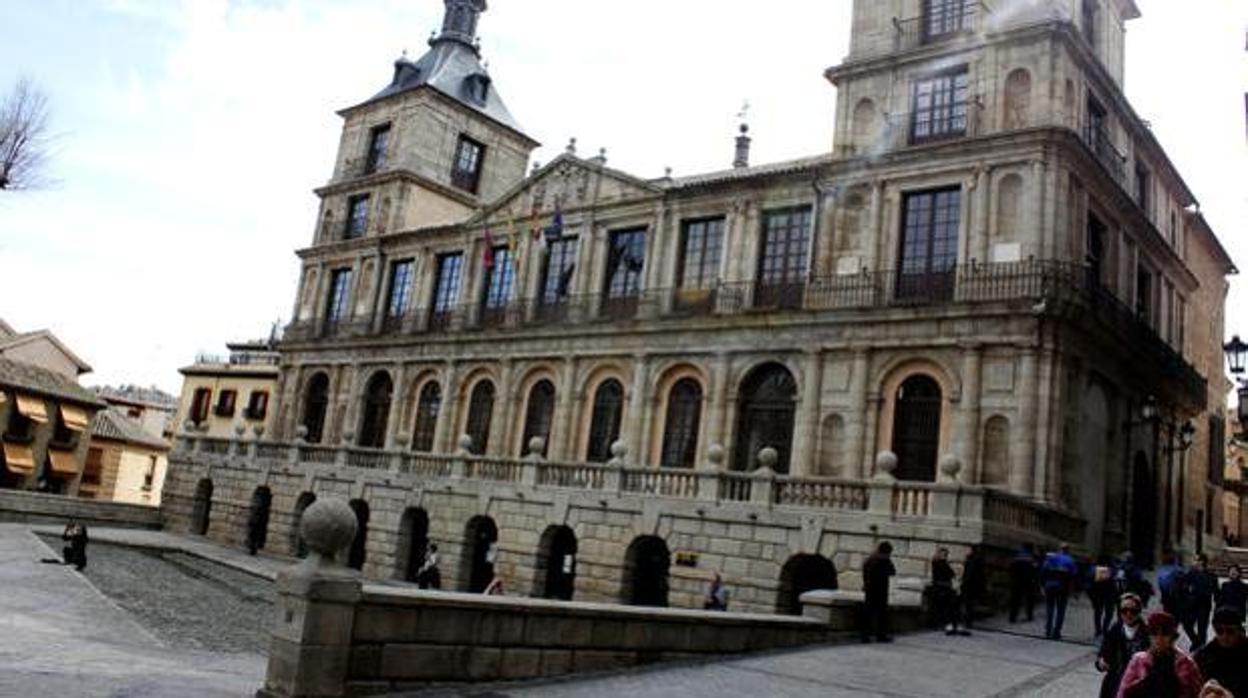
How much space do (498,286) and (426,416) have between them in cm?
503

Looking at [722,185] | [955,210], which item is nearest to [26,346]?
[722,185]

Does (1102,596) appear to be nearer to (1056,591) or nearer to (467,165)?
(1056,591)

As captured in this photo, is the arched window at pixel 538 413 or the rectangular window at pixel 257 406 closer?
the arched window at pixel 538 413

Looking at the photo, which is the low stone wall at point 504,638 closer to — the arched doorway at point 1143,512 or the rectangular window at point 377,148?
the arched doorway at point 1143,512

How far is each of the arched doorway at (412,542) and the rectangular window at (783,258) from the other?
10.8 metres

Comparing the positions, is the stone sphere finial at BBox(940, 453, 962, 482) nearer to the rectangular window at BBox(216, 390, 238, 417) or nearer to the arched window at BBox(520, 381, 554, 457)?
the arched window at BBox(520, 381, 554, 457)

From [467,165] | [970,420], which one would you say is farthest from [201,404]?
[970,420]

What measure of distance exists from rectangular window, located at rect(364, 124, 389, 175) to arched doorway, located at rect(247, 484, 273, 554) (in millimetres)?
13767

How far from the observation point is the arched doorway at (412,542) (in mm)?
27812

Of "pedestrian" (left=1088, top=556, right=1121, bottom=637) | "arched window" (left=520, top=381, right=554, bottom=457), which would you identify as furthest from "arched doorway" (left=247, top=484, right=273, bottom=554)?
"pedestrian" (left=1088, top=556, right=1121, bottom=637)

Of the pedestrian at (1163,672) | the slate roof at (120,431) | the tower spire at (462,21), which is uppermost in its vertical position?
the tower spire at (462,21)

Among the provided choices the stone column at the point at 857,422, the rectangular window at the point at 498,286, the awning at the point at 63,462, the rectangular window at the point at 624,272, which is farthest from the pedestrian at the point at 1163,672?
the awning at the point at 63,462

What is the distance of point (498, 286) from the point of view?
34250 millimetres

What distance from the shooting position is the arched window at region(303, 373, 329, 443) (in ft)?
127
